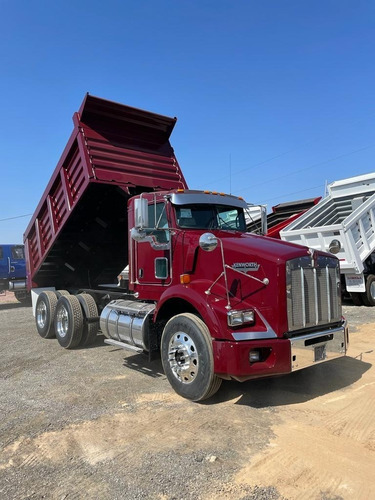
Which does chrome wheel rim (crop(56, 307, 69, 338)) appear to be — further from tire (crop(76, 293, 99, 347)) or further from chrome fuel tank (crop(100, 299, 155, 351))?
chrome fuel tank (crop(100, 299, 155, 351))

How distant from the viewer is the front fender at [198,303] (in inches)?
163

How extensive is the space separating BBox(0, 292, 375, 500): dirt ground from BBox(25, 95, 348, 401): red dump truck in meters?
0.44

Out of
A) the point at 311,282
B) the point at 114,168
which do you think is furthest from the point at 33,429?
the point at 114,168

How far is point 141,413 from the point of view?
4160 mm

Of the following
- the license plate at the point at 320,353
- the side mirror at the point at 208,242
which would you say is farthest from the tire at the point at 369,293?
the side mirror at the point at 208,242

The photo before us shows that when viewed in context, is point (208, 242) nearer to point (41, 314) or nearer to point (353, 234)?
point (41, 314)

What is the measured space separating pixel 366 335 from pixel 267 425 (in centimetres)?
445

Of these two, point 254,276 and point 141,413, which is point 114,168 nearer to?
point 254,276

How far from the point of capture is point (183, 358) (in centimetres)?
453

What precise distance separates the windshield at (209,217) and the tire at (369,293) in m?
6.54

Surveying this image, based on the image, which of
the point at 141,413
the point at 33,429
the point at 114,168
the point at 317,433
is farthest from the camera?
the point at 114,168

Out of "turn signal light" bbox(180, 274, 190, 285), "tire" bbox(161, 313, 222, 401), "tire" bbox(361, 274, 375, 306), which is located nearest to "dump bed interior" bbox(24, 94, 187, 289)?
"turn signal light" bbox(180, 274, 190, 285)

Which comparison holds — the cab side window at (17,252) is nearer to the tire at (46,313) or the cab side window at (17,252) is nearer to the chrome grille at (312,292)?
the tire at (46,313)

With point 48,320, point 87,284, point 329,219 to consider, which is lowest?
point 48,320
